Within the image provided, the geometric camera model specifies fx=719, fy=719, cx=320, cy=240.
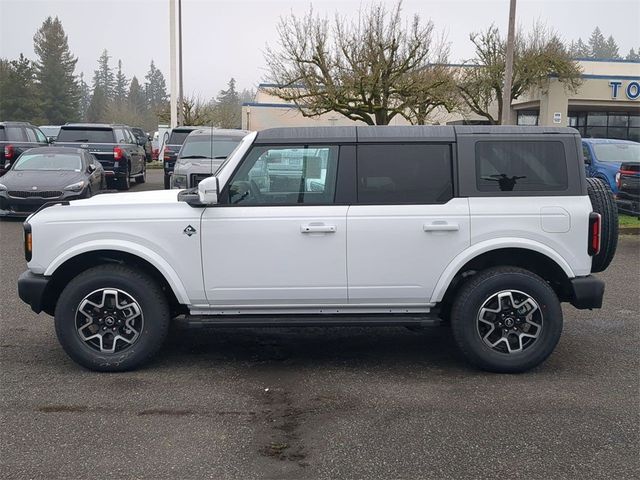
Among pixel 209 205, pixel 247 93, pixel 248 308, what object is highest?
pixel 247 93

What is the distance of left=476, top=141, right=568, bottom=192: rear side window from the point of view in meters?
5.61

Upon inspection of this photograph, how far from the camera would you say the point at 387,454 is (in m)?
4.13

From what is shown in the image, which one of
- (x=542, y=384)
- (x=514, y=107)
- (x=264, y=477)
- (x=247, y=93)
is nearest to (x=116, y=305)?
(x=264, y=477)

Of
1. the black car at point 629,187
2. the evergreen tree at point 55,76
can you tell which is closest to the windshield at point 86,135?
the black car at point 629,187

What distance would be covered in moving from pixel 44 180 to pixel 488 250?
10.9 m

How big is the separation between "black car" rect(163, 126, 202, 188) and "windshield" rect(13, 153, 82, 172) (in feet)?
9.63

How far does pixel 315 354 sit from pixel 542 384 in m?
1.87

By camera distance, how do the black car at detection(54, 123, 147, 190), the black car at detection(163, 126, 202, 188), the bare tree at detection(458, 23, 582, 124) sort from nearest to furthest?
the black car at detection(163, 126, 202, 188) < the black car at detection(54, 123, 147, 190) < the bare tree at detection(458, 23, 582, 124)

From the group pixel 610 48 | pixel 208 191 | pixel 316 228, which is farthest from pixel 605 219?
pixel 610 48

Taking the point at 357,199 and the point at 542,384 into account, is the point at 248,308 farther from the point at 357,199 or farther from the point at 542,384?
the point at 542,384

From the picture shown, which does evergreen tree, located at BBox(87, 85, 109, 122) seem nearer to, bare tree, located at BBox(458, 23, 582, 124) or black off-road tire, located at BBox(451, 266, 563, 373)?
bare tree, located at BBox(458, 23, 582, 124)

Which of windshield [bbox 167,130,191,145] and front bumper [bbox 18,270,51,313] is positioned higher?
windshield [bbox 167,130,191,145]

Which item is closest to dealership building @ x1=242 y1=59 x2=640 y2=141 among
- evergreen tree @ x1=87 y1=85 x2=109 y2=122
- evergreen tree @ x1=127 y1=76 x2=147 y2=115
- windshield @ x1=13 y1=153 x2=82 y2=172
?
windshield @ x1=13 y1=153 x2=82 y2=172

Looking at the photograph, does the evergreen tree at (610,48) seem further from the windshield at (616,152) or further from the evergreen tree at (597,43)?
the windshield at (616,152)
